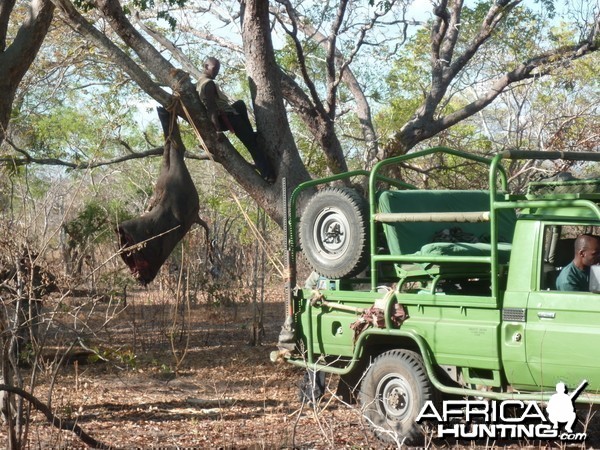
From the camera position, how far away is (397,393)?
749 centimetres

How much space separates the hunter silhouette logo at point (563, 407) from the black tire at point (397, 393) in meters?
1.06

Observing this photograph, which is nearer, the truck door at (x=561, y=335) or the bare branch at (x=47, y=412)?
the bare branch at (x=47, y=412)

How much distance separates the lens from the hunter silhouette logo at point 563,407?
6352 millimetres

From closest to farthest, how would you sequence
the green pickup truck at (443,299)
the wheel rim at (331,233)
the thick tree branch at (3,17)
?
1. the green pickup truck at (443,299)
2. the wheel rim at (331,233)
3. the thick tree branch at (3,17)

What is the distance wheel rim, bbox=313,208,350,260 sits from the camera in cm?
804

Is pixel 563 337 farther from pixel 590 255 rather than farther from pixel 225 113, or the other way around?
pixel 225 113

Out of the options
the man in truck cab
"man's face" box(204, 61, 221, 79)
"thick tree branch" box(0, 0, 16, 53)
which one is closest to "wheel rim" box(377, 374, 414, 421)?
the man in truck cab

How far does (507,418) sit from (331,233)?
2.20m

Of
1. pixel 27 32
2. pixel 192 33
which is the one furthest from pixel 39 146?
pixel 27 32

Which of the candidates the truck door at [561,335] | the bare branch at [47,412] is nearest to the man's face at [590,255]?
the truck door at [561,335]

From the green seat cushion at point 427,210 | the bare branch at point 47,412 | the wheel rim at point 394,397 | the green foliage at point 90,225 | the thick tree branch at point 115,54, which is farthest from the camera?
the green foliage at point 90,225

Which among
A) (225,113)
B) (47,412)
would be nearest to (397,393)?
(47,412)

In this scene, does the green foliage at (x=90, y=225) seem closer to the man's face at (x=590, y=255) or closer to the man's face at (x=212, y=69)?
the man's face at (x=212, y=69)

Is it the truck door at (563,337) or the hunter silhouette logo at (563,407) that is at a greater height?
the truck door at (563,337)
